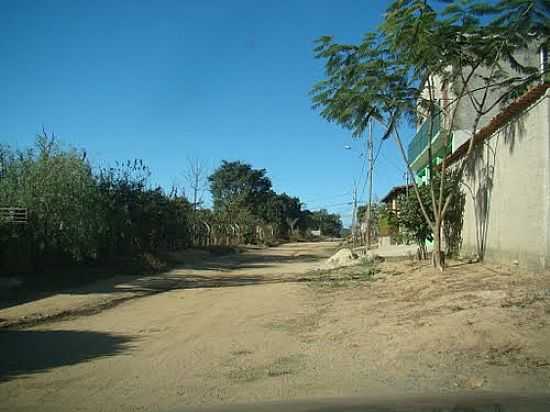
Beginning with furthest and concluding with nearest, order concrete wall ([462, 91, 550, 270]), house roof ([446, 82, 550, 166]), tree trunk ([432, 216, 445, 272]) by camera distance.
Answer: tree trunk ([432, 216, 445, 272])
house roof ([446, 82, 550, 166])
concrete wall ([462, 91, 550, 270])

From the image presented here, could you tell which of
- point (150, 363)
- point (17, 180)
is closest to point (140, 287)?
point (17, 180)

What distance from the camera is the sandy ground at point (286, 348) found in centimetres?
619

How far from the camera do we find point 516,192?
46.1 ft

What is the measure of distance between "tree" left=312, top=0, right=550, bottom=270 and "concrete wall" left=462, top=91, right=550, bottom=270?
123cm

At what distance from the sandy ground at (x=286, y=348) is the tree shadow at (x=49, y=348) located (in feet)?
0.06

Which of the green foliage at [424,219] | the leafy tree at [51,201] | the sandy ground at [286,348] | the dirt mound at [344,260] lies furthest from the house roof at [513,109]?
the leafy tree at [51,201]

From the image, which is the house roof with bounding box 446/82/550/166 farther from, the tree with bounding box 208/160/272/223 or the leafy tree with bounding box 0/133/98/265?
the tree with bounding box 208/160/272/223

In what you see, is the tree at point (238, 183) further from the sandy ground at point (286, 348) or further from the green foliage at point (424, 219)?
the sandy ground at point (286, 348)

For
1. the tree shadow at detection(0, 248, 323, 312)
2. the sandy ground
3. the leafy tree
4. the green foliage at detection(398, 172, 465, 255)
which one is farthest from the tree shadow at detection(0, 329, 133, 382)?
the green foliage at detection(398, 172, 465, 255)

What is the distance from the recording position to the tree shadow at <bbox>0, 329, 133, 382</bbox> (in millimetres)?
7602

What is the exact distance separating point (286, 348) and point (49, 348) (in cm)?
369

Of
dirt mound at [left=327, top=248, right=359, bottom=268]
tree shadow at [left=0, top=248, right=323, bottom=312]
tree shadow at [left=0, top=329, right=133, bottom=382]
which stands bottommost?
tree shadow at [left=0, top=329, right=133, bottom=382]

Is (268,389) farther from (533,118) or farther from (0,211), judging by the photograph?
(0,211)

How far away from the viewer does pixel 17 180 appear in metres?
18.6
